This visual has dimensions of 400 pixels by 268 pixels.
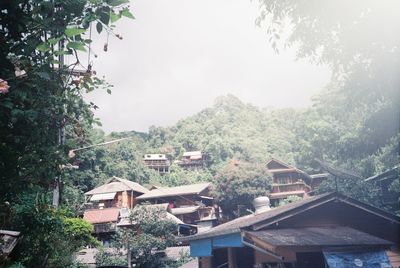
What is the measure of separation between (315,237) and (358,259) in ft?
4.52

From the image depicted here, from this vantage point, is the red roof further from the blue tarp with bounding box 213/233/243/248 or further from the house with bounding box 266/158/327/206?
the blue tarp with bounding box 213/233/243/248

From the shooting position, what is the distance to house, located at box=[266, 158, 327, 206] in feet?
172

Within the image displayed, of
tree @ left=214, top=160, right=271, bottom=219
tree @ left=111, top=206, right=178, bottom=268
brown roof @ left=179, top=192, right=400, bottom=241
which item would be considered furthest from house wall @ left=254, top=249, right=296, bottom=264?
tree @ left=214, top=160, right=271, bottom=219

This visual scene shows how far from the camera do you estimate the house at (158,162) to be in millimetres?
77812

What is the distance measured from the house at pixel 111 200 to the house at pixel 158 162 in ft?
78.8

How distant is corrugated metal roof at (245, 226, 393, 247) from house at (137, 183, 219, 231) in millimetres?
38308

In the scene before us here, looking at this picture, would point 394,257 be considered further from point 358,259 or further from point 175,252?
point 175,252

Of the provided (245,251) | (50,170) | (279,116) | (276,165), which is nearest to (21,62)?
(50,170)

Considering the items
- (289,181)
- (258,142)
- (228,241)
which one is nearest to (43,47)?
(228,241)

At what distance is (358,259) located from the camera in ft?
32.6

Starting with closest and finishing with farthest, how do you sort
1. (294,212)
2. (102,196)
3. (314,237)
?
1. (314,237)
2. (294,212)
3. (102,196)

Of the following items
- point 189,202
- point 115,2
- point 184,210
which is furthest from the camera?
point 189,202

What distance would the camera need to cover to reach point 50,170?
4891 millimetres

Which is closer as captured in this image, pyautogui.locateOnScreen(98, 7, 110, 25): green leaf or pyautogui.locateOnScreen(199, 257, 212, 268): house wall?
pyautogui.locateOnScreen(98, 7, 110, 25): green leaf
